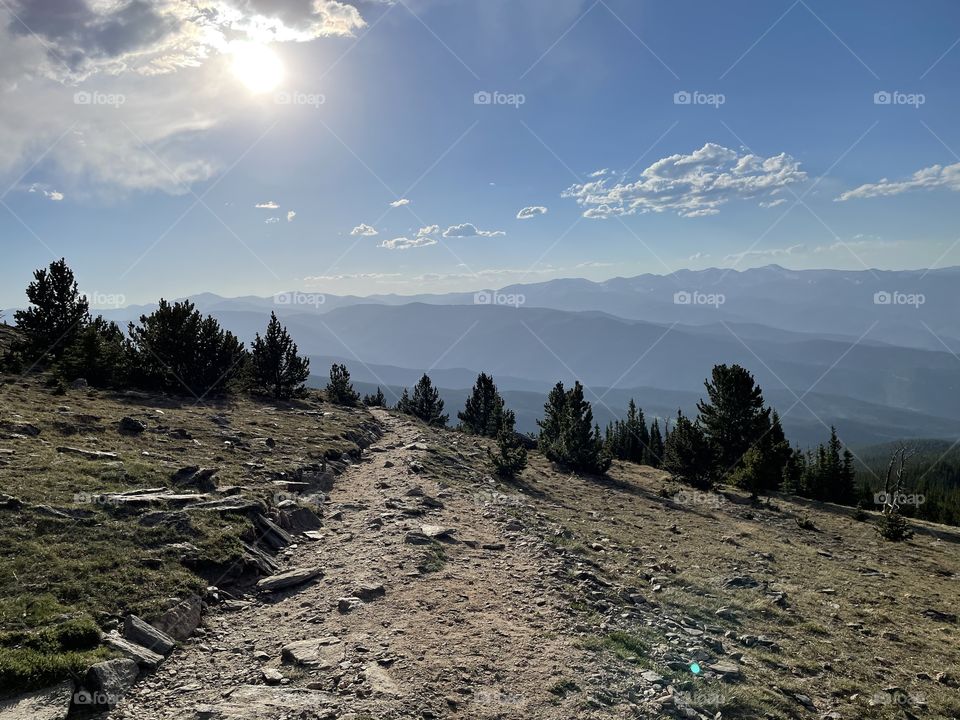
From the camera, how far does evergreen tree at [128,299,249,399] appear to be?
28922 millimetres

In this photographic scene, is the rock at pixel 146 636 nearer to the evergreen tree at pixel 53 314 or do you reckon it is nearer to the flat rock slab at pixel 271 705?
the flat rock slab at pixel 271 705

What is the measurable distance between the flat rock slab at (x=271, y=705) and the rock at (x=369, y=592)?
122 inches

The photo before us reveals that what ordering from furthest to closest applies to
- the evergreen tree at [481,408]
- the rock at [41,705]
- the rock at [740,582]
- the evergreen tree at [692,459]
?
the evergreen tree at [481,408] → the evergreen tree at [692,459] → the rock at [740,582] → the rock at [41,705]

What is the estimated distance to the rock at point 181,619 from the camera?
8.88 meters

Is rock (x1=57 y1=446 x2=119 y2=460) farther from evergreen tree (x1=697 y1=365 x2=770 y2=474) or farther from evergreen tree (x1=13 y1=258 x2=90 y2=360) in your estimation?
evergreen tree (x1=697 y1=365 x2=770 y2=474)

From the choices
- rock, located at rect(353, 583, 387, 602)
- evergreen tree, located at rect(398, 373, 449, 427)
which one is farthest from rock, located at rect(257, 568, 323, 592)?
evergreen tree, located at rect(398, 373, 449, 427)

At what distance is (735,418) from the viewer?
121ft

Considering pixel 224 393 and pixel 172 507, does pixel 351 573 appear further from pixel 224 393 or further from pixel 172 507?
Answer: pixel 224 393

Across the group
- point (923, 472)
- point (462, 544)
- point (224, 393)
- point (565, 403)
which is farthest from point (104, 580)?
point (923, 472)

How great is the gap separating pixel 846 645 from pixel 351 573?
11900mm

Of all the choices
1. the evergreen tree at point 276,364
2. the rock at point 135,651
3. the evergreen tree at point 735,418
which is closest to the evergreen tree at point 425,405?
the evergreen tree at point 276,364

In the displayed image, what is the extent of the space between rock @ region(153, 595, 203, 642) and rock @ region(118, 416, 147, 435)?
12230mm

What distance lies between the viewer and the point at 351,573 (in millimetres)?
11875

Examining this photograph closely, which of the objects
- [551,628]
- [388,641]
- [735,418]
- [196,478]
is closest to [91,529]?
[196,478]
